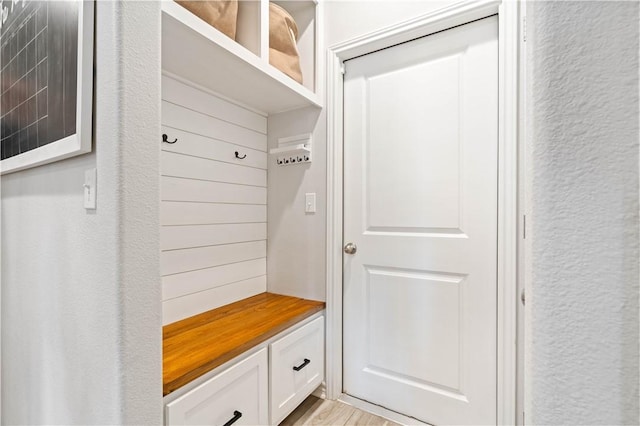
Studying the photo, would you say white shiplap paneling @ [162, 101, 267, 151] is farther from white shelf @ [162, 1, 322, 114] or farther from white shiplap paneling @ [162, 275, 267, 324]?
white shiplap paneling @ [162, 275, 267, 324]

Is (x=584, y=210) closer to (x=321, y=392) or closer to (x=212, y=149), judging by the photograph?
(x=212, y=149)

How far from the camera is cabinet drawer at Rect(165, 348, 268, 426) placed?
40.6 inches

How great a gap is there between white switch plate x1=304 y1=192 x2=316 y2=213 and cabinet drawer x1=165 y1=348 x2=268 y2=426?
2.62ft

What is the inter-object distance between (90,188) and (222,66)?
2.68 ft

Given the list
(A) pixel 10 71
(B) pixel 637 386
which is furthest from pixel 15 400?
(B) pixel 637 386

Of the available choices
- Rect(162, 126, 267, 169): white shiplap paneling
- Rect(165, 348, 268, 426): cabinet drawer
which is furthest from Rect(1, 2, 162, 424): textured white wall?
Rect(162, 126, 267, 169): white shiplap paneling

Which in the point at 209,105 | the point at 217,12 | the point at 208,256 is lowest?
the point at 208,256

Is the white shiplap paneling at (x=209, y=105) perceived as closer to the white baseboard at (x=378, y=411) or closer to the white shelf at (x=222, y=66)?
the white shelf at (x=222, y=66)

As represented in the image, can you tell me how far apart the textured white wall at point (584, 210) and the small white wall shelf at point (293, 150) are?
156 centimetres

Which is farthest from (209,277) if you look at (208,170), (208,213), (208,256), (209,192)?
(208,170)

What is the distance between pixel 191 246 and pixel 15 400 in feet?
2.92

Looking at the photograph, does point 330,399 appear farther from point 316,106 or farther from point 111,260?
point 316,106

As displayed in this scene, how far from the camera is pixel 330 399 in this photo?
1.76 meters

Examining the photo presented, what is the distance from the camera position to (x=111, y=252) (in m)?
0.79
